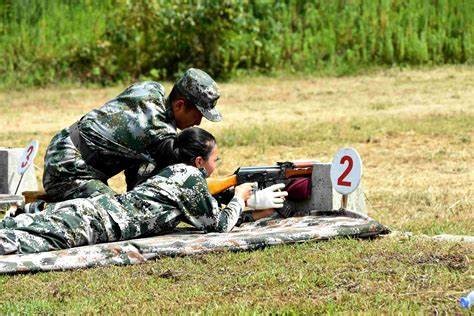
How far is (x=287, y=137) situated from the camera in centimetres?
1432

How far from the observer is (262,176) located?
28.5 feet

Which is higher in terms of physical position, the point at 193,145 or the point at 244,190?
the point at 193,145

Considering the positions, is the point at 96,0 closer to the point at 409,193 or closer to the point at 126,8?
the point at 126,8

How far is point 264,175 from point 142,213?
1.16 m

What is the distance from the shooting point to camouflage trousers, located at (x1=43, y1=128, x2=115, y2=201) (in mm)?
8523

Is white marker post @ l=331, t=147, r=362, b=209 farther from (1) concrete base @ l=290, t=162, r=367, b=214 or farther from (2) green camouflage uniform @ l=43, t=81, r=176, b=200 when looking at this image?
(2) green camouflage uniform @ l=43, t=81, r=176, b=200

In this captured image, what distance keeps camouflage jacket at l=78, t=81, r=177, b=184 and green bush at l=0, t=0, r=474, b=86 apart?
36.6 ft

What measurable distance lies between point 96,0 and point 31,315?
1602cm

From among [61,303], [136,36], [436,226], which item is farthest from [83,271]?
[136,36]

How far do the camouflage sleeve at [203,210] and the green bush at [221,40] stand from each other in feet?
39.0

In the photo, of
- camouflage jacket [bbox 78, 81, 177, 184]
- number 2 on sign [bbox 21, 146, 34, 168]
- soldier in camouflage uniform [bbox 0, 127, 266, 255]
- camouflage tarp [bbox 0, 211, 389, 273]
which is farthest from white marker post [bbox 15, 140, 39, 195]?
camouflage tarp [bbox 0, 211, 389, 273]

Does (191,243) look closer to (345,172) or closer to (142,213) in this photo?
(142,213)

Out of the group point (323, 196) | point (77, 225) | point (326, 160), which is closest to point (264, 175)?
point (323, 196)

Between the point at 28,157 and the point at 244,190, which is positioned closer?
the point at 244,190
